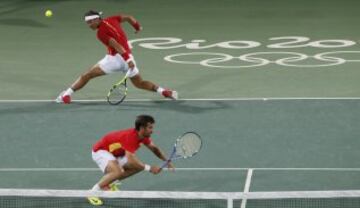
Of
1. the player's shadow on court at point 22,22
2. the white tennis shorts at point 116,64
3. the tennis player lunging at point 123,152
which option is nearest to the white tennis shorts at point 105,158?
the tennis player lunging at point 123,152

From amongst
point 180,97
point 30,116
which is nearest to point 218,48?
point 180,97

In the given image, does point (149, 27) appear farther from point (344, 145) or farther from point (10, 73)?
point (344, 145)

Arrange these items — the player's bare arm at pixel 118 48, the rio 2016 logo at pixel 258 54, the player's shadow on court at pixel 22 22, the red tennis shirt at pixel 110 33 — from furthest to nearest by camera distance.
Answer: the player's shadow on court at pixel 22 22
the rio 2016 logo at pixel 258 54
the red tennis shirt at pixel 110 33
the player's bare arm at pixel 118 48

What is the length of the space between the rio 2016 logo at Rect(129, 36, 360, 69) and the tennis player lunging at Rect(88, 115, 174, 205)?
9.54 meters

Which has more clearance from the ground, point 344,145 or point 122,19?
point 122,19

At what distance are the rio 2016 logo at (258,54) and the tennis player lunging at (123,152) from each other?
9542 mm

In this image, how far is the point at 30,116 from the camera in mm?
21562

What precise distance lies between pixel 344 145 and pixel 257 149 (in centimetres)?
143

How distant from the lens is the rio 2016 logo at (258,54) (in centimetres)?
2583

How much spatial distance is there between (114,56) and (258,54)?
18.3ft

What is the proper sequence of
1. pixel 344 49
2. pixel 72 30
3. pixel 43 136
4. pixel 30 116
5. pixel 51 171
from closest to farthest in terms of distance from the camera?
pixel 51 171
pixel 43 136
pixel 30 116
pixel 344 49
pixel 72 30

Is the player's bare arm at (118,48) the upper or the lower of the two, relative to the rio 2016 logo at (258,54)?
upper

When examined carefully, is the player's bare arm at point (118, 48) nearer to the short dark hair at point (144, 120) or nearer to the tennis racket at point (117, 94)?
the tennis racket at point (117, 94)

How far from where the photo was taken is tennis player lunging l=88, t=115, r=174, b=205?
52.0 ft
